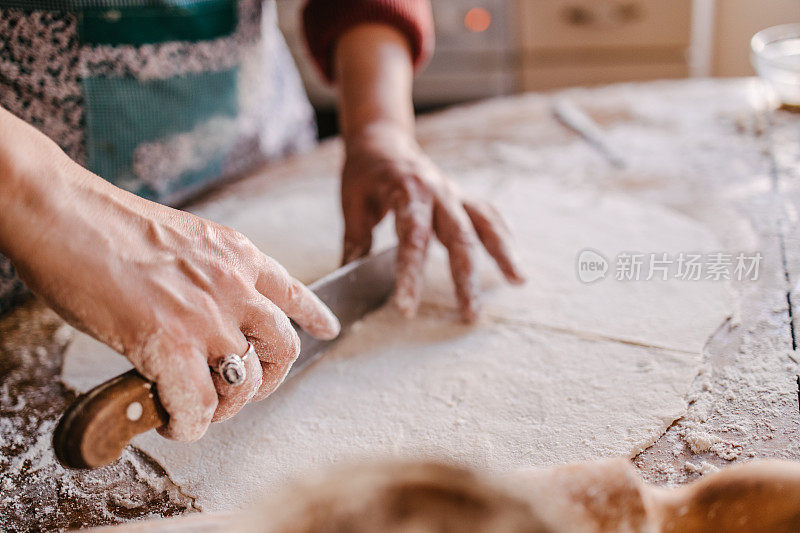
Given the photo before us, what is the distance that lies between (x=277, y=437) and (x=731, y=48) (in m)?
3.12

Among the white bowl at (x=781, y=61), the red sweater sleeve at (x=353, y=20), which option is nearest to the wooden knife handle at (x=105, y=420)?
the red sweater sleeve at (x=353, y=20)

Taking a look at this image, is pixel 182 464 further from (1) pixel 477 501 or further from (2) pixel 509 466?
(1) pixel 477 501

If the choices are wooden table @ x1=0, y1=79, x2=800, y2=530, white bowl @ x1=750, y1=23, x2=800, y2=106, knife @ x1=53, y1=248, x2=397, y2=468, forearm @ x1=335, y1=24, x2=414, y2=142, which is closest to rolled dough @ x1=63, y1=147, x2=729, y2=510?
wooden table @ x1=0, y1=79, x2=800, y2=530

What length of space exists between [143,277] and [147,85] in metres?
0.71

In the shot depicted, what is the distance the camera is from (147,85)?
1.21m

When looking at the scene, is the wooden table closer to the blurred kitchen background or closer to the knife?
the knife

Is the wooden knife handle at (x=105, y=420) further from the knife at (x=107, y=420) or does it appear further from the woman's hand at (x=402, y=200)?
the woman's hand at (x=402, y=200)

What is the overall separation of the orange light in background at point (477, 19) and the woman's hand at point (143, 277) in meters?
2.46

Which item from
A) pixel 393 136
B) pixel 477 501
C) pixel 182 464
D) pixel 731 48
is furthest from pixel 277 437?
pixel 731 48

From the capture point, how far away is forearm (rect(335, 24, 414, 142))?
1.29m

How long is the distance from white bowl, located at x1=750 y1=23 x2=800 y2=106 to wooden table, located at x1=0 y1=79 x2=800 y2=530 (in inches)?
2.1

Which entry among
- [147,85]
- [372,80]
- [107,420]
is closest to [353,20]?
[372,80]

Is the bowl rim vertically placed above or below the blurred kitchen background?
above

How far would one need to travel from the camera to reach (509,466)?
70 centimetres
